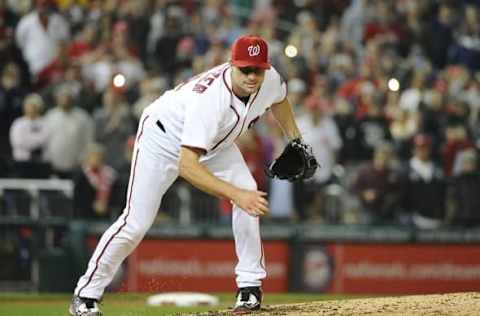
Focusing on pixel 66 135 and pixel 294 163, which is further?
pixel 66 135

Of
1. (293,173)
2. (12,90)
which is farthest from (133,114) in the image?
(293,173)

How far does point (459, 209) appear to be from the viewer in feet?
48.5

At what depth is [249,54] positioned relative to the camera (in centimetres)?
787

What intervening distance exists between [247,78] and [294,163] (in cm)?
116

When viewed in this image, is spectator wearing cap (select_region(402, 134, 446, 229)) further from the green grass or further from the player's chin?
the player's chin

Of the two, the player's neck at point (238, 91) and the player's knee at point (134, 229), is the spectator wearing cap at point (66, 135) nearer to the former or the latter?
the player's knee at point (134, 229)

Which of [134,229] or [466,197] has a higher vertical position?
[466,197]

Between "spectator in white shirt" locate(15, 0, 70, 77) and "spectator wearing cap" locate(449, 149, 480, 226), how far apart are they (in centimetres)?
540

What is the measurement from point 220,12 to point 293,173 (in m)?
8.61

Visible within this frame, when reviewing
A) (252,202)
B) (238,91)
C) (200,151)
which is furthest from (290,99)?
(252,202)

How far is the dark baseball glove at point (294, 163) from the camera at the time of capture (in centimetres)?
877

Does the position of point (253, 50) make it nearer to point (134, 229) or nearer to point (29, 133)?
point (134, 229)

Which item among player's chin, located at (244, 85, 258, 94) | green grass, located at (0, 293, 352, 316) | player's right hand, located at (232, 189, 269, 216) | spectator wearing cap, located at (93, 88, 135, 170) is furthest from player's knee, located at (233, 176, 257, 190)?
spectator wearing cap, located at (93, 88, 135, 170)

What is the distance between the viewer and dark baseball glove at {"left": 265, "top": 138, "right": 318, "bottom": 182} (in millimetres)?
8773
